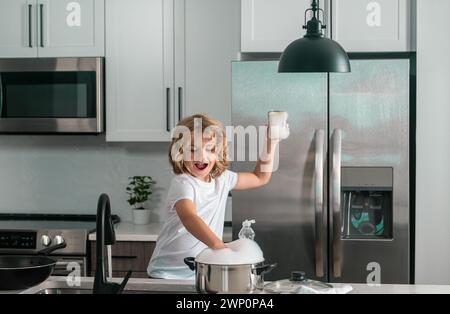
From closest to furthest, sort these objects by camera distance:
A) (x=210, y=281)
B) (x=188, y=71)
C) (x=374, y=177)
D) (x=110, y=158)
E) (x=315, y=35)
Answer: (x=210, y=281) → (x=315, y=35) → (x=374, y=177) → (x=188, y=71) → (x=110, y=158)

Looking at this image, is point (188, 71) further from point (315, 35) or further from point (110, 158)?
point (315, 35)

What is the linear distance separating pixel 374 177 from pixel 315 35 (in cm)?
113

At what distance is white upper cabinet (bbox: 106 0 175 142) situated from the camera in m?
3.77

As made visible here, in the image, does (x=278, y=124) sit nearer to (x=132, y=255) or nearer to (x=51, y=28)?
(x=132, y=255)

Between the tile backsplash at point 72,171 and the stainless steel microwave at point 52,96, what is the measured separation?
367 millimetres

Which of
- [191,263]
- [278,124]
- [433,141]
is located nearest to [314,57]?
[278,124]

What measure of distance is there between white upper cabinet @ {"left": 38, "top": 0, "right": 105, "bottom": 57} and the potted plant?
0.72 metres

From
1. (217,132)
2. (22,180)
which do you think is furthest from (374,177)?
(22,180)

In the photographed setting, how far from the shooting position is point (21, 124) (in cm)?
383

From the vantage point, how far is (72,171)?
4.18 m

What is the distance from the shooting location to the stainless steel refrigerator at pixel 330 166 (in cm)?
328

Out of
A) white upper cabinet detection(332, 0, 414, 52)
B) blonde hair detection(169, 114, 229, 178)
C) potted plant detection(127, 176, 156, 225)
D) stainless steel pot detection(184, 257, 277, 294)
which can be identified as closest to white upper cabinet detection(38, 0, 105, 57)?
potted plant detection(127, 176, 156, 225)

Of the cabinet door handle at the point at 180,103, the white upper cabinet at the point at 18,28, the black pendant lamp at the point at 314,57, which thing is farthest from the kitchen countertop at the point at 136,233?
the black pendant lamp at the point at 314,57

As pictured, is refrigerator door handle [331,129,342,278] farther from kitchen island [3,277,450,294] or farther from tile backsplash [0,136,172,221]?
tile backsplash [0,136,172,221]
